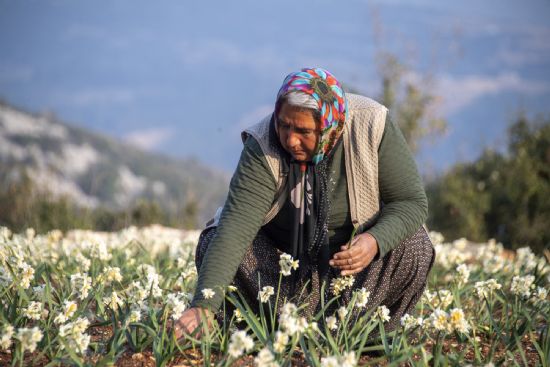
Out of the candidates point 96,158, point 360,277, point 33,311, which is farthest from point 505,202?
point 96,158

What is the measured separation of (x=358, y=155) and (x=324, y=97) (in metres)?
0.37

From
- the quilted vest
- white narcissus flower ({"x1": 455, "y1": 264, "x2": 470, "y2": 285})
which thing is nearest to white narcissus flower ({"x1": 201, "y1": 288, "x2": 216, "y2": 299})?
the quilted vest

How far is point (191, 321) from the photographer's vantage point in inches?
A: 115

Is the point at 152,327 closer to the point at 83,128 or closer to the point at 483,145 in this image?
the point at 483,145

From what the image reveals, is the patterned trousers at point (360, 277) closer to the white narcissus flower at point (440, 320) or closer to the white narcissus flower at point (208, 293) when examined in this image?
the white narcissus flower at point (208, 293)

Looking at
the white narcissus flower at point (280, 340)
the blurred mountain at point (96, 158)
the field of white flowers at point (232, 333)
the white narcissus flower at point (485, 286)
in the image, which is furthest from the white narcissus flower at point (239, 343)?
the blurred mountain at point (96, 158)

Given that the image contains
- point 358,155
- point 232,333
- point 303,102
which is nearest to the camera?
point 303,102

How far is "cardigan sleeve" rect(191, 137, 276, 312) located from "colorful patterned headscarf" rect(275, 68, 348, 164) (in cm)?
26

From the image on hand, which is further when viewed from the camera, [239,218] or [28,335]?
[239,218]

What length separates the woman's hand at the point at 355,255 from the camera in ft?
9.68

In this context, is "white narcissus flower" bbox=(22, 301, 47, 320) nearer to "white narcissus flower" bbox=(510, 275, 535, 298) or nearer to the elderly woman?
the elderly woman

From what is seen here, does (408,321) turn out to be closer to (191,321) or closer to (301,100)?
(191,321)

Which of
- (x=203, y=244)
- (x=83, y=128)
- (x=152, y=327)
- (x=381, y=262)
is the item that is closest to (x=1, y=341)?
(x=152, y=327)

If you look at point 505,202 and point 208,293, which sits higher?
point 208,293
